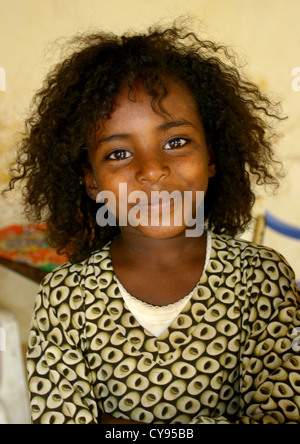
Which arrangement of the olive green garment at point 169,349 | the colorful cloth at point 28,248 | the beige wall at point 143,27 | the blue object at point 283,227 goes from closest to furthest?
the olive green garment at point 169,349
the blue object at point 283,227
the colorful cloth at point 28,248
the beige wall at point 143,27

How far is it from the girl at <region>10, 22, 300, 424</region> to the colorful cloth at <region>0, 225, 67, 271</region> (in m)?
0.75

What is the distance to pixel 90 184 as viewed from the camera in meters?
1.01

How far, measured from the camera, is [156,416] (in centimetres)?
83

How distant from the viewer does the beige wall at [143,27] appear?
209 cm

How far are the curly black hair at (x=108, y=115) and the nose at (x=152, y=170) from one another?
0.38 ft

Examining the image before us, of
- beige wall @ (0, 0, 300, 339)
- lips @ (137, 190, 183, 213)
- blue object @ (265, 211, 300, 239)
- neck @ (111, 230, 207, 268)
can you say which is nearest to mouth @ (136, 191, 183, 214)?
lips @ (137, 190, 183, 213)

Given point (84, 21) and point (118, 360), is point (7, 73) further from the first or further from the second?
point (118, 360)

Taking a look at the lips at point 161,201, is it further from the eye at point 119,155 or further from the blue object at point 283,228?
the blue object at point 283,228

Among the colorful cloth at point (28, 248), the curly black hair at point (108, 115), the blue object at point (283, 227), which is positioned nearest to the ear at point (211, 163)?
the curly black hair at point (108, 115)

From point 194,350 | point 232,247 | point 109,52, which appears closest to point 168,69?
point 109,52

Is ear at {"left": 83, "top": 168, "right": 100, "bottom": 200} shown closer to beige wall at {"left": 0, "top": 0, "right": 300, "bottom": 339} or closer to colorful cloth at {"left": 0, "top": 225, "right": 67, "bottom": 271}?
colorful cloth at {"left": 0, "top": 225, "right": 67, "bottom": 271}

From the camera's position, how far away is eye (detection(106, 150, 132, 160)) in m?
0.86

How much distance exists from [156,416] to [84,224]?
464 mm

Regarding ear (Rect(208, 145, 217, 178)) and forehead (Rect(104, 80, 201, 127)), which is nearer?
forehead (Rect(104, 80, 201, 127))
